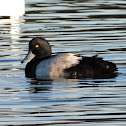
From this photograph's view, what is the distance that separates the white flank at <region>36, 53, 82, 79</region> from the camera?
12602mm

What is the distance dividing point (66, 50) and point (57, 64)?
2.72 meters

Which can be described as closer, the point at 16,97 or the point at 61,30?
the point at 16,97

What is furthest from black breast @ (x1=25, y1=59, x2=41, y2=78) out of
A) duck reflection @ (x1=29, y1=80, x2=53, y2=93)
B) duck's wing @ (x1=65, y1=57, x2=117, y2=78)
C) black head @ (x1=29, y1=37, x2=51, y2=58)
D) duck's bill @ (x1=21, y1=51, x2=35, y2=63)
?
duck's wing @ (x1=65, y1=57, x2=117, y2=78)

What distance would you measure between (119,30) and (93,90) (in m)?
7.08

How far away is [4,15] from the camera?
23.1m

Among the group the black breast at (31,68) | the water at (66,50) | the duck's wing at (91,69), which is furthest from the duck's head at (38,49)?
the duck's wing at (91,69)

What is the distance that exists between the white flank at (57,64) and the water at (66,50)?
0.34 meters

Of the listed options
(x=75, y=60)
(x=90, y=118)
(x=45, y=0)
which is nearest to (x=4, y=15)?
(x=45, y=0)

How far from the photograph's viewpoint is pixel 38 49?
13.5 metres

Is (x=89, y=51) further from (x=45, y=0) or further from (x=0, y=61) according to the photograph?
(x=45, y=0)

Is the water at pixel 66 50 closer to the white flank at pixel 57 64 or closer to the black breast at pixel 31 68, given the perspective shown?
the black breast at pixel 31 68

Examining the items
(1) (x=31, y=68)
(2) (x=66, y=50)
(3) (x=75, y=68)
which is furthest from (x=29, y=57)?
(2) (x=66, y=50)

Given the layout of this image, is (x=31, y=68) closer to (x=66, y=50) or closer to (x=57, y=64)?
(x=57, y=64)

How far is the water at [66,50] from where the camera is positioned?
946cm
